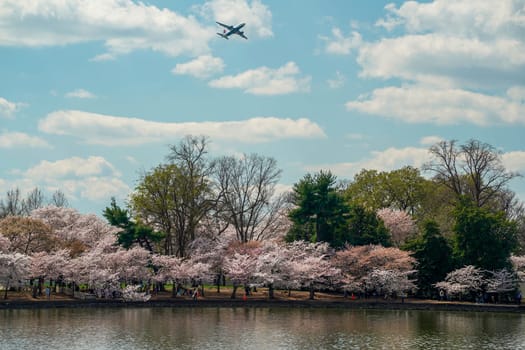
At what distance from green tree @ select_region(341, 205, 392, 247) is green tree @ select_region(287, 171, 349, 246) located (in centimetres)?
100

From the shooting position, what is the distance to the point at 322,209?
76.8 meters

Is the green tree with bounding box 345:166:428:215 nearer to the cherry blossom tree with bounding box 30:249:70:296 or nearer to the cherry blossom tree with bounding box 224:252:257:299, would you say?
the cherry blossom tree with bounding box 224:252:257:299

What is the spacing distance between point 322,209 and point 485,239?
17.6 metres

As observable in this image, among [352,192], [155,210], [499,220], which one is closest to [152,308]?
[155,210]

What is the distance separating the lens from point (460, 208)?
7394 centimetres

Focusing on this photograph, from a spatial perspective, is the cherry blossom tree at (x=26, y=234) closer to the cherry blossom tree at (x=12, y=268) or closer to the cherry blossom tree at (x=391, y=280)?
the cherry blossom tree at (x=12, y=268)

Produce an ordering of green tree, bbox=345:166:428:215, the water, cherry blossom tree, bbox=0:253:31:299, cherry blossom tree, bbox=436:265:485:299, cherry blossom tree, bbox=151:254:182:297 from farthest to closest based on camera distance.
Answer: green tree, bbox=345:166:428:215, cherry blossom tree, bbox=151:254:182:297, cherry blossom tree, bbox=436:265:485:299, cherry blossom tree, bbox=0:253:31:299, the water

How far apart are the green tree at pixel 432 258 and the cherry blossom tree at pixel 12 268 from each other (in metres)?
39.6

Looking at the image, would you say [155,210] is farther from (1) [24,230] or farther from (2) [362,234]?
(2) [362,234]

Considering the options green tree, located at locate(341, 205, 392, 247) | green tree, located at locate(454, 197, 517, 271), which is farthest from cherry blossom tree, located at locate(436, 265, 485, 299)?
green tree, located at locate(341, 205, 392, 247)

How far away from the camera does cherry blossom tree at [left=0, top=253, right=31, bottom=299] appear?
62.3 metres

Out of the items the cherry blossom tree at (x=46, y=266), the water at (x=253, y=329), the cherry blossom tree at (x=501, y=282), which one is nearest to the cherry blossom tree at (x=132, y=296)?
the water at (x=253, y=329)

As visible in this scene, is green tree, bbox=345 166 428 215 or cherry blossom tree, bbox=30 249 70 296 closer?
cherry blossom tree, bbox=30 249 70 296

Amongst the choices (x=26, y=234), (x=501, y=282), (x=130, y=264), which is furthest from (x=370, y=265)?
(x=26, y=234)
